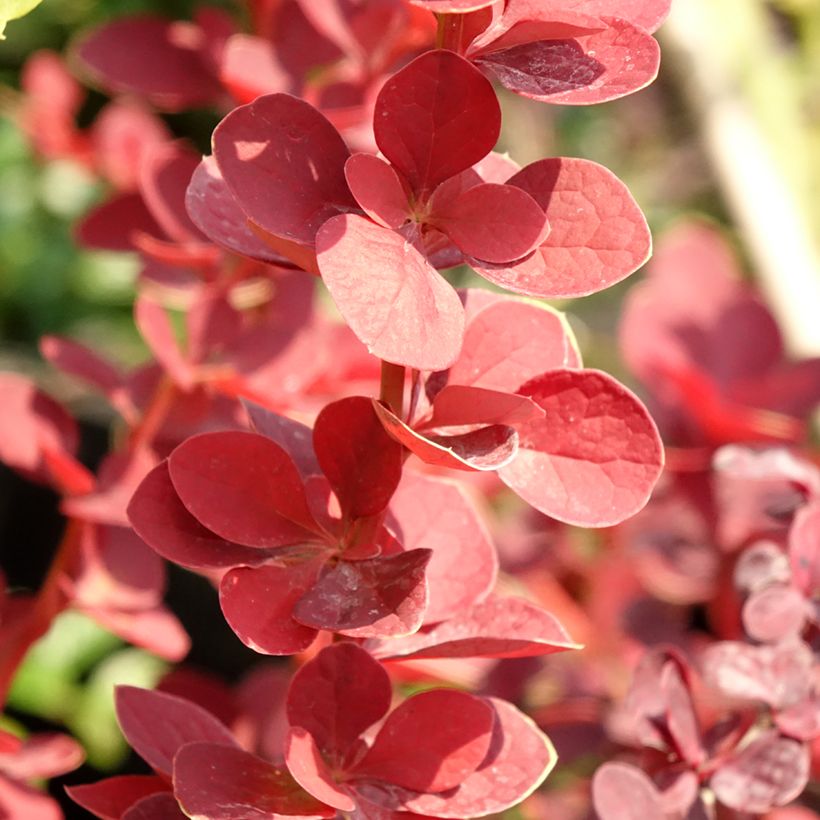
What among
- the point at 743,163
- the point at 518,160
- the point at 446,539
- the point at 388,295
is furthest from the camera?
the point at 518,160

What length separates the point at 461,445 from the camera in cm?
38

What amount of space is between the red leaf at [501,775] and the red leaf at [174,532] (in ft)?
0.35

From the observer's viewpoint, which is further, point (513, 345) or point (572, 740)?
point (572, 740)

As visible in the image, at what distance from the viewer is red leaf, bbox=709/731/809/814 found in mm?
481

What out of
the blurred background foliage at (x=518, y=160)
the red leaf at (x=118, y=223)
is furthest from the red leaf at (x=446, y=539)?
the blurred background foliage at (x=518, y=160)

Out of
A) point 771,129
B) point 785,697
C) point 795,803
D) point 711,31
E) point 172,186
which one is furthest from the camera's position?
point 771,129

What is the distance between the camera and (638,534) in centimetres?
85

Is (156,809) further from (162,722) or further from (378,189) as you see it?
(378,189)

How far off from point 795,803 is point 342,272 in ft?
2.08

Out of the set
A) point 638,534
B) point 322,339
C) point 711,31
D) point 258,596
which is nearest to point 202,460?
point 258,596

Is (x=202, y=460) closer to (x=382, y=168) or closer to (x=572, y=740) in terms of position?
(x=382, y=168)

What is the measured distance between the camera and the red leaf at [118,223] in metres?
0.72

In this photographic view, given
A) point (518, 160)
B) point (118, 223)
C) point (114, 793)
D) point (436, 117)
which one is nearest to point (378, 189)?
point (436, 117)

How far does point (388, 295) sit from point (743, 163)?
1304 mm
